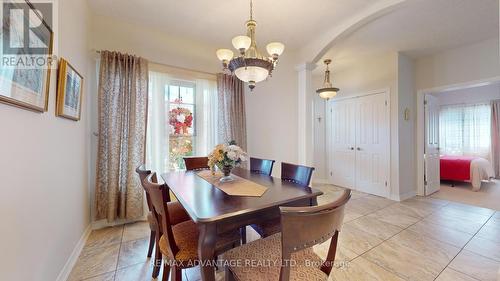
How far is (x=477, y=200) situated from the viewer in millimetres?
3564

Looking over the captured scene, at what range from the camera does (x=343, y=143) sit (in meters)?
4.57

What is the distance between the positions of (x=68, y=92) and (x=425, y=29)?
14.6 feet

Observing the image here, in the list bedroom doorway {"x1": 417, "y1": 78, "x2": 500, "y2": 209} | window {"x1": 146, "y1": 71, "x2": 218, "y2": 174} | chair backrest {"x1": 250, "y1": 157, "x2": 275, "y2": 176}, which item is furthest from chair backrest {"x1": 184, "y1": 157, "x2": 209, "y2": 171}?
bedroom doorway {"x1": 417, "y1": 78, "x2": 500, "y2": 209}

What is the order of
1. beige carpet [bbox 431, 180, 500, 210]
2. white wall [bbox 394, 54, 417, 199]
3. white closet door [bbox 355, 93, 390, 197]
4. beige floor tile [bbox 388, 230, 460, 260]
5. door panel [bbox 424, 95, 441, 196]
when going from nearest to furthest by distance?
beige floor tile [bbox 388, 230, 460, 260] → beige carpet [bbox 431, 180, 500, 210] → white wall [bbox 394, 54, 417, 199] → white closet door [bbox 355, 93, 390, 197] → door panel [bbox 424, 95, 441, 196]

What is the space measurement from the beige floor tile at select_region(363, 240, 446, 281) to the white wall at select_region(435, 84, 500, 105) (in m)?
6.42

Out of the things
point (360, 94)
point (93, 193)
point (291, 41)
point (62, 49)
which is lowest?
point (93, 193)

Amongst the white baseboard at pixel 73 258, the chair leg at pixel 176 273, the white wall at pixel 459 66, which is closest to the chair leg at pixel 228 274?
the chair leg at pixel 176 273

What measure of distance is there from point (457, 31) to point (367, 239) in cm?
334

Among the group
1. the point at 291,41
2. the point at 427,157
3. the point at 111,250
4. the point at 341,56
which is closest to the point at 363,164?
the point at 427,157

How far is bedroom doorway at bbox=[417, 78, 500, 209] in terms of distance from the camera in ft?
12.7

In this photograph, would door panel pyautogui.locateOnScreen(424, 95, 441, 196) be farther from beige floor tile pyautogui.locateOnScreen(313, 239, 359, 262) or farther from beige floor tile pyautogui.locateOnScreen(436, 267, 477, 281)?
beige floor tile pyautogui.locateOnScreen(313, 239, 359, 262)

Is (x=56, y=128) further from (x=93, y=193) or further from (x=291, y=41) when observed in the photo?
(x=291, y=41)

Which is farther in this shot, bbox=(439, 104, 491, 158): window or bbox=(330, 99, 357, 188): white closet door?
bbox=(439, 104, 491, 158): window

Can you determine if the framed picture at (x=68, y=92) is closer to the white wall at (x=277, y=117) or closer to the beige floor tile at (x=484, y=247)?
the white wall at (x=277, y=117)
